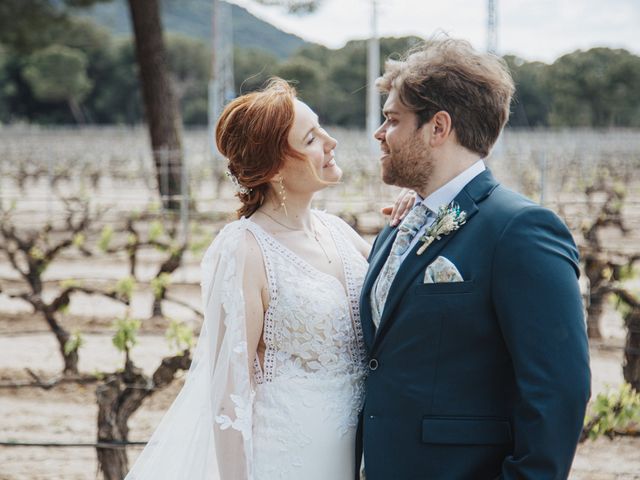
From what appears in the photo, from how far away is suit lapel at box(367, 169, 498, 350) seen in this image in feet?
6.02

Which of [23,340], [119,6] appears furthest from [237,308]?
[119,6]

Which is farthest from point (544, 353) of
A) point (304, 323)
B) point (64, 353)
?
point (64, 353)

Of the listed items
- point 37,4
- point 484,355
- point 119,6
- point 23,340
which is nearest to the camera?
point 484,355

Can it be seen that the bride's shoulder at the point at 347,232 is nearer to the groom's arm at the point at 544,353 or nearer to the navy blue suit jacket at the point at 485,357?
the navy blue suit jacket at the point at 485,357

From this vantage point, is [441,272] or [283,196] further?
[283,196]

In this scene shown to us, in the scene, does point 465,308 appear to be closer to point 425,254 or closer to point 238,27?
point 425,254

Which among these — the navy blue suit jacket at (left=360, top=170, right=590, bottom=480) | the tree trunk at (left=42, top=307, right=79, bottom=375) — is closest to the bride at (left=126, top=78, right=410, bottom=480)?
the navy blue suit jacket at (left=360, top=170, right=590, bottom=480)

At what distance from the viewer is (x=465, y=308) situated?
174 cm

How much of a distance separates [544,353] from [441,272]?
0.28 m

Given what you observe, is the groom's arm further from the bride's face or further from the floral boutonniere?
the bride's face

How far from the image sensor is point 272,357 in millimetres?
2188

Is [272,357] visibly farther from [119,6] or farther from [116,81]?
[119,6]

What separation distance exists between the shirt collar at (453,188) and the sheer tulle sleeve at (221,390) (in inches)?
20.5

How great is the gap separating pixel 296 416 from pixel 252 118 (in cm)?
79
